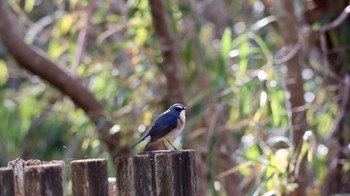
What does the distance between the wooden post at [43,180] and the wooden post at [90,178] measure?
0.61 feet

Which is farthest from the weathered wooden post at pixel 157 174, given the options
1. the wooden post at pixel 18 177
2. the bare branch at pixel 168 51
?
the bare branch at pixel 168 51

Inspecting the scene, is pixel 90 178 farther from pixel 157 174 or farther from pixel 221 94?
pixel 221 94

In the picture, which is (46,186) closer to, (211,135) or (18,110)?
(211,135)

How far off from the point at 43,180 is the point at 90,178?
0.23 meters

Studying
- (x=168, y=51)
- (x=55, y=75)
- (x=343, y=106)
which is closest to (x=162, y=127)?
(x=168, y=51)

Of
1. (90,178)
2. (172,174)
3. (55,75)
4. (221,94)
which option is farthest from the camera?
(55,75)

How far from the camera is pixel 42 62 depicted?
232 inches

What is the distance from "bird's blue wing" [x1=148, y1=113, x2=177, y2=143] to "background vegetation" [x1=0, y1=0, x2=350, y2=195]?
937mm

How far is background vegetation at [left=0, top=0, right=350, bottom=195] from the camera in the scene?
566 cm

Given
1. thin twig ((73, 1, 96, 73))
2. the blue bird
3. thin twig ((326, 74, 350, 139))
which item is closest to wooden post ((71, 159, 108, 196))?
the blue bird

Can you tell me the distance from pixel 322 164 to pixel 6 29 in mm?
2496

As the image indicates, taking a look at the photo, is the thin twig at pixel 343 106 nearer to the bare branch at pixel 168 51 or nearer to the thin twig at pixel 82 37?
the bare branch at pixel 168 51

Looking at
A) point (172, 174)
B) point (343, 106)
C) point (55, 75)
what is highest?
point (55, 75)

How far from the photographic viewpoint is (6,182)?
221 cm
